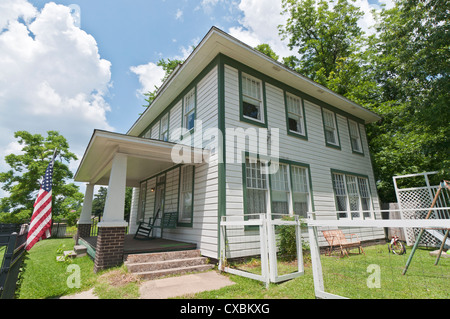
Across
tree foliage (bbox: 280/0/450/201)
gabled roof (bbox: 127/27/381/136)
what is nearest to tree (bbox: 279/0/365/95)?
tree foliage (bbox: 280/0/450/201)

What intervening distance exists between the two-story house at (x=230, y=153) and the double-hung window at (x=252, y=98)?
3cm

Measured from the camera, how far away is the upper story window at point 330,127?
9398 millimetres

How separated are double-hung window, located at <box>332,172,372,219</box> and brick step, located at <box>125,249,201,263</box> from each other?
5.85m

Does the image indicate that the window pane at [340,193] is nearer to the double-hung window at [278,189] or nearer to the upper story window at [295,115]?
the double-hung window at [278,189]

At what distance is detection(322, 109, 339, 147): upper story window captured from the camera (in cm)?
940

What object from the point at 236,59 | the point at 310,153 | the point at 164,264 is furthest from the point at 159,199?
the point at 310,153

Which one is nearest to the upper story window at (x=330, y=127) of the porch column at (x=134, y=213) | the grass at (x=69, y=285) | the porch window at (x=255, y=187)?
the porch window at (x=255, y=187)

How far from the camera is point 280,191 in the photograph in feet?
22.7

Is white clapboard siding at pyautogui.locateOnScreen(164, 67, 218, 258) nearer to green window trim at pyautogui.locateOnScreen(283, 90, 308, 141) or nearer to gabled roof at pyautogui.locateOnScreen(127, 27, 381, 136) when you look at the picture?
gabled roof at pyautogui.locateOnScreen(127, 27, 381, 136)

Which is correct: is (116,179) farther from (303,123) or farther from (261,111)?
(303,123)

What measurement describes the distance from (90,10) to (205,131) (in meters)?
4.05

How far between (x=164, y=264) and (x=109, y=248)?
125cm
